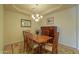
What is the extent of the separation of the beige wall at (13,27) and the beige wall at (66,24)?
392mm

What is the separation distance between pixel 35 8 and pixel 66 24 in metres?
0.68

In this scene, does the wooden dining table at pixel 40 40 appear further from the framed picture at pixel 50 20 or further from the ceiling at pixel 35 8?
the ceiling at pixel 35 8

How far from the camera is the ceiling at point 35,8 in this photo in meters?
1.96

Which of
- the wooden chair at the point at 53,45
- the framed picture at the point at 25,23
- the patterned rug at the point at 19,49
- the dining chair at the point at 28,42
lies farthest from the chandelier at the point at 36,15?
the patterned rug at the point at 19,49

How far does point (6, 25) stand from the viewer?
6.54 feet

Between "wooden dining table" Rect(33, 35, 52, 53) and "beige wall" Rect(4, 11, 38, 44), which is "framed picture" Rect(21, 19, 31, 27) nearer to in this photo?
"beige wall" Rect(4, 11, 38, 44)

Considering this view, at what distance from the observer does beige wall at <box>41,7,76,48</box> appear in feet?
6.65

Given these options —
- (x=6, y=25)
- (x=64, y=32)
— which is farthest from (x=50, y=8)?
(x=6, y=25)

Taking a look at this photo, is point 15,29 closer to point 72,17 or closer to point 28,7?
point 28,7

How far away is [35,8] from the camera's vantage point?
198 centimetres

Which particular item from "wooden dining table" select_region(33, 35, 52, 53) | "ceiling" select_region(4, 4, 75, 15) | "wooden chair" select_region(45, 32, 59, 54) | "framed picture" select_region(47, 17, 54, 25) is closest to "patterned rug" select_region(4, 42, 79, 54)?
"wooden chair" select_region(45, 32, 59, 54)

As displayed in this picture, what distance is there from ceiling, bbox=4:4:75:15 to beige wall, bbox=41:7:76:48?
0.10 meters
